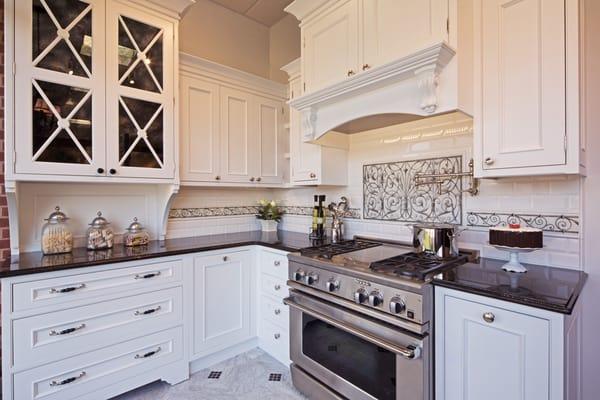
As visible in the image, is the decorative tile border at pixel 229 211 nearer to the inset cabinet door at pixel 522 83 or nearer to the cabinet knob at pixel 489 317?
the inset cabinet door at pixel 522 83

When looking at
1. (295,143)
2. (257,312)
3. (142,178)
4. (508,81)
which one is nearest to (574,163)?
(508,81)

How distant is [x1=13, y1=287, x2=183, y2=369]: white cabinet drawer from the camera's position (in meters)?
1.57

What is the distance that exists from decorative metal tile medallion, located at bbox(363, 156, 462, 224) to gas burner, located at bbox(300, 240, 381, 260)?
0.26 metres

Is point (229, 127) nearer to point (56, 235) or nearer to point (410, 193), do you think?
point (56, 235)

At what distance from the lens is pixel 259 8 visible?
9.98 ft

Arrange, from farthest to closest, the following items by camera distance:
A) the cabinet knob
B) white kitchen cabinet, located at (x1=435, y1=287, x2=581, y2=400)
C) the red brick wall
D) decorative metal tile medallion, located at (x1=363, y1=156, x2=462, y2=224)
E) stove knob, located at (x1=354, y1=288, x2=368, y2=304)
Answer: decorative metal tile medallion, located at (x1=363, y1=156, x2=462, y2=224)
the red brick wall
stove knob, located at (x1=354, y1=288, x2=368, y2=304)
the cabinet knob
white kitchen cabinet, located at (x1=435, y1=287, x2=581, y2=400)

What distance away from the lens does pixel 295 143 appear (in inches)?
108

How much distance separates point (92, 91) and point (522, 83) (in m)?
2.42

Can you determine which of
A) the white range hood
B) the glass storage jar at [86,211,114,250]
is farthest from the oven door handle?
the glass storage jar at [86,211,114,250]

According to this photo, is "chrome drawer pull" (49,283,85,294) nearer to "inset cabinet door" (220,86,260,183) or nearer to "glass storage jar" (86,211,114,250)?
"glass storage jar" (86,211,114,250)

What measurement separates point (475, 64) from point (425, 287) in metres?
1.17

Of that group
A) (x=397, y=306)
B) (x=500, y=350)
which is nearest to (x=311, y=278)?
(x=397, y=306)

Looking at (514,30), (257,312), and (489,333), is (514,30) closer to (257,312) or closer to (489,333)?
(489,333)

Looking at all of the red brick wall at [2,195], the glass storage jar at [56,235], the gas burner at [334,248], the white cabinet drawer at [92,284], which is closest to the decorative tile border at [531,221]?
the gas burner at [334,248]
